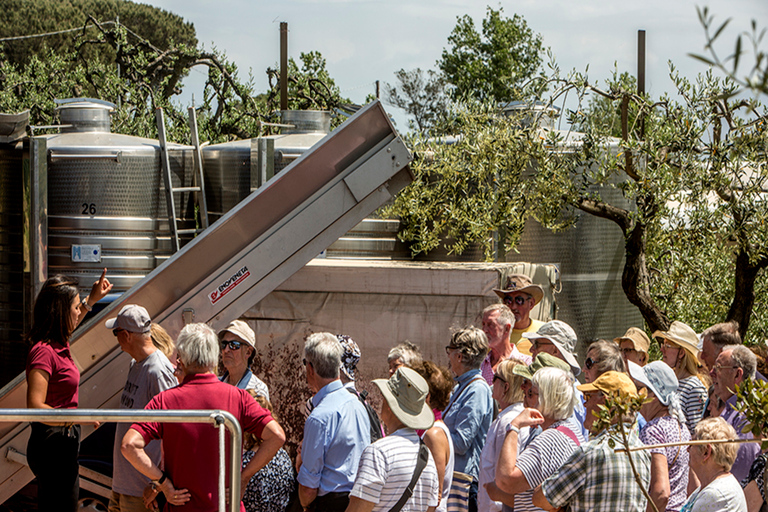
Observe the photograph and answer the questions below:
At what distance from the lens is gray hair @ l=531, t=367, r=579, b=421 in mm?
3900

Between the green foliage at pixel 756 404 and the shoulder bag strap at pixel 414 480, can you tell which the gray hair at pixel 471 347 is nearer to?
the shoulder bag strap at pixel 414 480

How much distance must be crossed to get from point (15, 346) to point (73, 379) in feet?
12.9

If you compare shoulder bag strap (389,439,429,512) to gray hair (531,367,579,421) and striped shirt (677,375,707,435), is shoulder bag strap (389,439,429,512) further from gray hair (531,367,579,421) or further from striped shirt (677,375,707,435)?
striped shirt (677,375,707,435)

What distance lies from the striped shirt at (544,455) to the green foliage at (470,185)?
12.2 ft

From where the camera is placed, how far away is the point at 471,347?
481cm

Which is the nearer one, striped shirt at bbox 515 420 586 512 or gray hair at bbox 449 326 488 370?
striped shirt at bbox 515 420 586 512

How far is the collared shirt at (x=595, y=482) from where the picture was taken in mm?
3517

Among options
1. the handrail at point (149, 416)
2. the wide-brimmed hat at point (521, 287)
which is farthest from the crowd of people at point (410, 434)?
the wide-brimmed hat at point (521, 287)

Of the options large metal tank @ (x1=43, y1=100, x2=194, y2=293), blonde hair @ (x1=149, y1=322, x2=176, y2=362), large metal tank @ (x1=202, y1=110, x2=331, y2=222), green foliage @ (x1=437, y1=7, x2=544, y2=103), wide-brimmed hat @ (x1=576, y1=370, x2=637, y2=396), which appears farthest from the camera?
green foliage @ (x1=437, y1=7, x2=544, y2=103)

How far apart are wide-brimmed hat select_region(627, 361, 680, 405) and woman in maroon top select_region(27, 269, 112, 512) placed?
10.6 feet

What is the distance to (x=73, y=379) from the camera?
15.4ft

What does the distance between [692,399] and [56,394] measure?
389cm

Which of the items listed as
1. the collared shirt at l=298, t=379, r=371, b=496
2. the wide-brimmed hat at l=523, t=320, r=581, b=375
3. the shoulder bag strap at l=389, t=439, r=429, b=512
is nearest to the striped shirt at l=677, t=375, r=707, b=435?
the wide-brimmed hat at l=523, t=320, r=581, b=375

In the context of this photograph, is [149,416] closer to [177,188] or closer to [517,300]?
[517,300]
